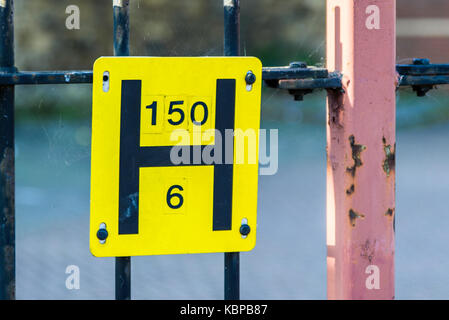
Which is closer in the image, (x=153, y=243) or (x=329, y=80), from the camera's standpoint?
(x=153, y=243)

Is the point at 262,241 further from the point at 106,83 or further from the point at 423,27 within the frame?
the point at 423,27

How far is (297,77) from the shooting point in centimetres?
172

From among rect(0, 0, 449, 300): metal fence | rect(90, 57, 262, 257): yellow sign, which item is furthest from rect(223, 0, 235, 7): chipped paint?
rect(90, 57, 262, 257): yellow sign

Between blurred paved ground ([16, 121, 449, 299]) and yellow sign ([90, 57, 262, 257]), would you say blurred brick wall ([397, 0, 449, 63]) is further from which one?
yellow sign ([90, 57, 262, 257])

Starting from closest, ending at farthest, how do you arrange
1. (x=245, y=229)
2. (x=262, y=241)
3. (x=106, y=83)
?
(x=106, y=83)
(x=245, y=229)
(x=262, y=241)

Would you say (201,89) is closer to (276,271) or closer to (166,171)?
(166,171)

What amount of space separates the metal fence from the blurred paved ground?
146cm

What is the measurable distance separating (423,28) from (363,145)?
915 cm

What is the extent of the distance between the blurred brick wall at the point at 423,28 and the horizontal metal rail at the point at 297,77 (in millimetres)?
8497

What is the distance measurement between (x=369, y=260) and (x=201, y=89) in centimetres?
60

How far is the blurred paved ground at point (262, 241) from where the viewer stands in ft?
14.5

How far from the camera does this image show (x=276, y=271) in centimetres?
475

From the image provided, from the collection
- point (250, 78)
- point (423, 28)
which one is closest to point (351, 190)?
point (250, 78)
